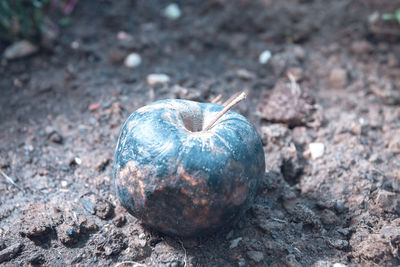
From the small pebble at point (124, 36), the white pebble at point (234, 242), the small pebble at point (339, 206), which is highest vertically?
the small pebble at point (124, 36)

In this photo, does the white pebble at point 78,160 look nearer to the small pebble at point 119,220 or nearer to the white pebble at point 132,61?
the small pebble at point 119,220

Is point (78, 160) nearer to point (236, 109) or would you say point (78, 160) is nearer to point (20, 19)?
point (236, 109)

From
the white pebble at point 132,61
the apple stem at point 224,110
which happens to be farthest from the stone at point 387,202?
the white pebble at point 132,61

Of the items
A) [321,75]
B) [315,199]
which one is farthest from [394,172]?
[321,75]

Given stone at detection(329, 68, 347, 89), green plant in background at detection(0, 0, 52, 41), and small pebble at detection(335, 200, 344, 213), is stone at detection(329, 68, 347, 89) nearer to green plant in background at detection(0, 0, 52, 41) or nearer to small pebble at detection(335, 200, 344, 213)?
small pebble at detection(335, 200, 344, 213)

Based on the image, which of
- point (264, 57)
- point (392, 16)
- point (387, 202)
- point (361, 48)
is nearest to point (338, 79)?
point (361, 48)

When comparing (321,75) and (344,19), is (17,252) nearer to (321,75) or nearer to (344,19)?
(321,75)
